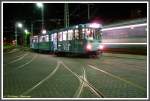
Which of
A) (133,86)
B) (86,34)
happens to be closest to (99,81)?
(133,86)

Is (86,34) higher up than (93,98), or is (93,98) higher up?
(86,34)

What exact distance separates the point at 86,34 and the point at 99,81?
14.8m

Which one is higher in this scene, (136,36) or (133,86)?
(136,36)

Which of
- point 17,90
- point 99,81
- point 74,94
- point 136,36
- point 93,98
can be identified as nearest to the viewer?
point 93,98

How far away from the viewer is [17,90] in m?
9.80

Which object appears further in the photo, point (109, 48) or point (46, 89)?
point (109, 48)

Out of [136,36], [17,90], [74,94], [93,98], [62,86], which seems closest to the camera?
[93,98]

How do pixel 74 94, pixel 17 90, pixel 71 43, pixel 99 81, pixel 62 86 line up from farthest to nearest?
1. pixel 71 43
2. pixel 99 81
3. pixel 62 86
4. pixel 17 90
5. pixel 74 94

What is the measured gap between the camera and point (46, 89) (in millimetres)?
9961

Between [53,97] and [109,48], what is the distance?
2467 centimetres

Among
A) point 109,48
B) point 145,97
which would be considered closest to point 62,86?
point 145,97

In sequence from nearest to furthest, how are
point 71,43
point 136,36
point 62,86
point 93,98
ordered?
point 93,98
point 62,86
point 136,36
point 71,43

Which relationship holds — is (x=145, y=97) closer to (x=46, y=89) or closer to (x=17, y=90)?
(x=46, y=89)

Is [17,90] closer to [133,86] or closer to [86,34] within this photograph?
[133,86]
